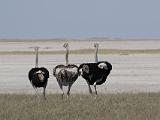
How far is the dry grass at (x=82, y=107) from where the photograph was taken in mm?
12648

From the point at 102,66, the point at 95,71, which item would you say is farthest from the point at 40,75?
the point at 102,66

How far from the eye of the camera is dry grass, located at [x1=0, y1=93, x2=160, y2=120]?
12648mm

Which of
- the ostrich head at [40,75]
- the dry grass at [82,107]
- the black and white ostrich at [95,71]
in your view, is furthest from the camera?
the black and white ostrich at [95,71]

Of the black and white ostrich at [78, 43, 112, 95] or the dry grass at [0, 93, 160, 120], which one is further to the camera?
the black and white ostrich at [78, 43, 112, 95]

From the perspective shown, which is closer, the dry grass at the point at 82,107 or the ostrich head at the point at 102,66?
the dry grass at the point at 82,107

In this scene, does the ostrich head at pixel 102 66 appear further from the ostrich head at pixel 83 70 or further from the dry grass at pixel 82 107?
the dry grass at pixel 82 107

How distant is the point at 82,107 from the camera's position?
13883mm

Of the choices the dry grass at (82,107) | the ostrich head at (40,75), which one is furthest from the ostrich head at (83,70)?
the ostrich head at (40,75)

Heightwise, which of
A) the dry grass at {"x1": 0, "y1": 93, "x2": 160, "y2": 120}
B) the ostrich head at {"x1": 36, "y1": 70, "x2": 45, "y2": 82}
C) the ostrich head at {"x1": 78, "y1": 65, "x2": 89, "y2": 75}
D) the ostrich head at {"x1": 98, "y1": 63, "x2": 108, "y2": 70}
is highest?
the ostrich head at {"x1": 98, "y1": 63, "x2": 108, "y2": 70}

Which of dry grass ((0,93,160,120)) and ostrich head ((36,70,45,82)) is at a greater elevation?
ostrich head ((36,70,45,82))

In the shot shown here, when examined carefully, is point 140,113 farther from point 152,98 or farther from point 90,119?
→ point 152,98

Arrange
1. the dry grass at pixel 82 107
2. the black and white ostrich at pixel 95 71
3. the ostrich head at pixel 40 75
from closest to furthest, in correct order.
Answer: the dry grass at pixel 82 107, the ostrich head at pixel 40 75, the black and white ostrich at pixel 95 71

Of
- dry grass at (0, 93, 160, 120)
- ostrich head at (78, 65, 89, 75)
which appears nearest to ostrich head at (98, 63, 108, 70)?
ostrich head at (78, 65, 89, 75)

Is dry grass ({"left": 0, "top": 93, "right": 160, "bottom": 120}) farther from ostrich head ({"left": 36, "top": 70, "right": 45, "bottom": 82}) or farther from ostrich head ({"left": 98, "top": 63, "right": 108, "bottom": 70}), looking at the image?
ostrich head ({"left": 98, "top": 63, "right": 108, "bottom": 70})
